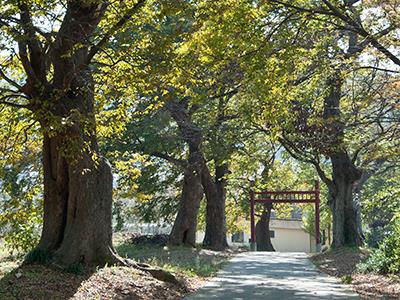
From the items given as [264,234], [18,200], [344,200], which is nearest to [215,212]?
[344,200]

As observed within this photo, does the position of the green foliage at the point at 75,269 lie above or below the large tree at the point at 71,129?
below

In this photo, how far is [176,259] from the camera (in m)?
19.0

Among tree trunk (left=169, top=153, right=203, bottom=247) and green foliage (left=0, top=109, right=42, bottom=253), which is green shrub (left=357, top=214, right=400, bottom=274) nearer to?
green foliage (left=0, top=109, right=42, bottom=253)

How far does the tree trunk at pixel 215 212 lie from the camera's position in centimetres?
2981

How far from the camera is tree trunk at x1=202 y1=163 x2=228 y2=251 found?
97.8 feet

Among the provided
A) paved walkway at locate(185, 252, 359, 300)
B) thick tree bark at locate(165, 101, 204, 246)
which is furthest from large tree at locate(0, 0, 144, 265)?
thick tree bark at locate(165, 101, 204, 246)

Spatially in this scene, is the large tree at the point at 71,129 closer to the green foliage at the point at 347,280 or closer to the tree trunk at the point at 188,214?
the green foliage at the point at 347,280

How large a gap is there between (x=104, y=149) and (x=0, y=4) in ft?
49.1

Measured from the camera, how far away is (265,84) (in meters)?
12.9

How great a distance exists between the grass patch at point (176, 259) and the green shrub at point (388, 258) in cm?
439

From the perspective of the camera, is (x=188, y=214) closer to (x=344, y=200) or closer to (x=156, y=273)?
(x=344, y=200)

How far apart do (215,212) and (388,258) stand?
16.4 m

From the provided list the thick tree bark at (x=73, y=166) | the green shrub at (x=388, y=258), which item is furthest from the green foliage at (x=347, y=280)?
the thick tree bark at (x=73, y=166)

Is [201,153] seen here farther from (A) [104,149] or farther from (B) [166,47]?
(B) [166,47]
